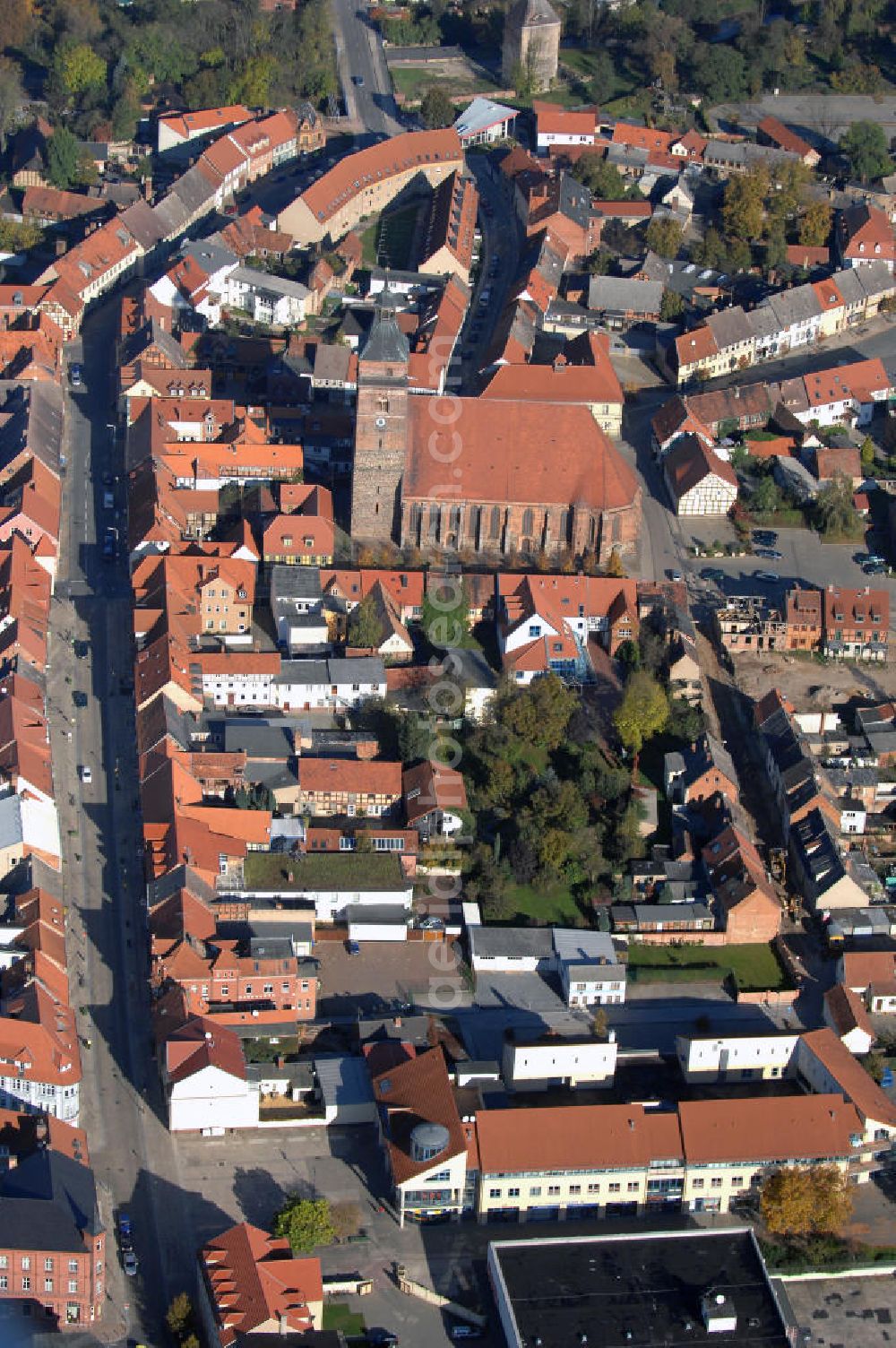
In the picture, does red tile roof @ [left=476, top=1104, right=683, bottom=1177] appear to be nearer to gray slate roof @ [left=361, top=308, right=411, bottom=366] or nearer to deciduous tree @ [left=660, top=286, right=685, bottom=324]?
gray slate roof @ [left=361, top=308, right=411, bottom=366]

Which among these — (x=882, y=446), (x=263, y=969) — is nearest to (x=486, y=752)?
(x=263, y=969)

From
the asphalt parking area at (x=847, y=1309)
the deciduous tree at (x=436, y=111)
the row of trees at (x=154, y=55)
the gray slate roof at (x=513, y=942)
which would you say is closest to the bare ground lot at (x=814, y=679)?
the gray slate roof at (x=513, y=942)

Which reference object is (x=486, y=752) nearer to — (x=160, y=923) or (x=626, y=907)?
(x=626, y=907)

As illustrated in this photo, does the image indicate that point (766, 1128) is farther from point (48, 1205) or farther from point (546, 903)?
point (48, 1205)

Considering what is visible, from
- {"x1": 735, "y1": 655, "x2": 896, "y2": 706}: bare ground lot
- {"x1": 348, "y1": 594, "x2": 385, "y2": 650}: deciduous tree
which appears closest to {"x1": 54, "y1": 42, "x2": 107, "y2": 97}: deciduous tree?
{"x1": 348, "y1": 594, "x2": 385, "y2": 650}: deciduous tree

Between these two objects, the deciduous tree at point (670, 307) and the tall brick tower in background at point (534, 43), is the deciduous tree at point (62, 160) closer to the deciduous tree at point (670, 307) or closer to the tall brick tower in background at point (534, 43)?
the tall brick tower in background at point (534, 43)

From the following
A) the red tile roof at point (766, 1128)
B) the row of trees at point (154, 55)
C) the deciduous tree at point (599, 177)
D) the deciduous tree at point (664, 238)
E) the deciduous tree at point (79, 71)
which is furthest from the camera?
the deciduous tree at point (79, 71)

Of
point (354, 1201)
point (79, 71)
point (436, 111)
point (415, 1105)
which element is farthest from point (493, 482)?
point (79, 71)
